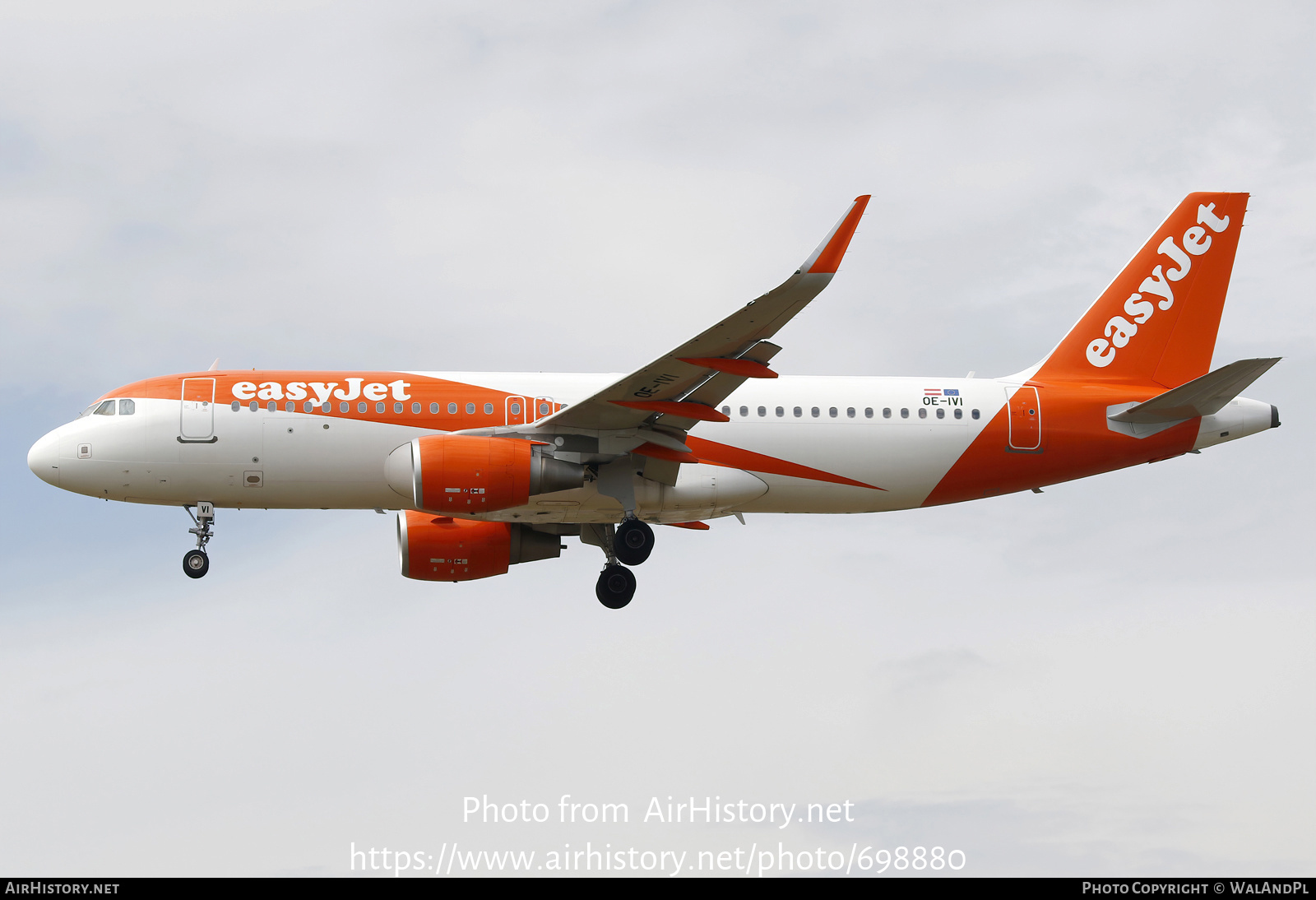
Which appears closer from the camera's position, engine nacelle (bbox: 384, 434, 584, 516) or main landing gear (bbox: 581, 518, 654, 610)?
engine nacelle (bbox: 384, 434, 584, 516)

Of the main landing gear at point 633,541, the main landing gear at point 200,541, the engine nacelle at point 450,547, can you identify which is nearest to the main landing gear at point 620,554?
the main landing gear at point 633,541

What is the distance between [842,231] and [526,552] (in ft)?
42.1

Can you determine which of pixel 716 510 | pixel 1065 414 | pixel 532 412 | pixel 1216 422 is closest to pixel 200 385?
pixel 532 412

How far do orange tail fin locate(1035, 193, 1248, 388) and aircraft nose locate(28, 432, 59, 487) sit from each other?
21108 mm

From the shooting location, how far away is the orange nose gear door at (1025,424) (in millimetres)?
Answer: 30531

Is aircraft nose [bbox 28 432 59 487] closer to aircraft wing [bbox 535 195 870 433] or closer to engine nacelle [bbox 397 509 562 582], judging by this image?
engine nacelle [bbox 397 509 562 582]

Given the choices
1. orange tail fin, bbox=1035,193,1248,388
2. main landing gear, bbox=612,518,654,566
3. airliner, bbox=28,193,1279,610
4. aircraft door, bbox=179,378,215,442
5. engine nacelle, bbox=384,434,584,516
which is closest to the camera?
engine nacelle, bbox=384,434,584,516

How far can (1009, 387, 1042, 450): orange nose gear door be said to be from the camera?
30531mm

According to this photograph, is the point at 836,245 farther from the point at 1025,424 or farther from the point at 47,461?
the point at 47,461

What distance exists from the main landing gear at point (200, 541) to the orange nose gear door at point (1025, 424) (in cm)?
1694

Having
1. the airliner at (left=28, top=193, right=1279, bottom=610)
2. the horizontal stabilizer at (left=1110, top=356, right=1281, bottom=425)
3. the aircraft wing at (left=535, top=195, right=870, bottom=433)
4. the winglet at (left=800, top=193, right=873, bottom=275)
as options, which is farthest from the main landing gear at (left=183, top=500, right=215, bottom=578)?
the horizontal stabilizer at (left=1110, top=356, right=1281, bottom=425)

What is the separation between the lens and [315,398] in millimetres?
28422

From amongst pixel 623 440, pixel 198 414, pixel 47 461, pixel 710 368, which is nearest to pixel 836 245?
pixel 710 368

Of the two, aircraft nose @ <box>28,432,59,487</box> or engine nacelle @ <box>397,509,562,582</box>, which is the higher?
aircraft nose @ <box>28,432,59,487</box>
